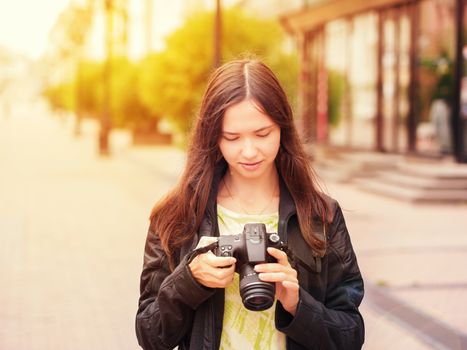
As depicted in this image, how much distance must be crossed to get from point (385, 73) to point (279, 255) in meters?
19.0

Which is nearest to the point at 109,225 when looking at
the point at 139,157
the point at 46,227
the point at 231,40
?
the point at 46,227

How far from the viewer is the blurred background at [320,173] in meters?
6.87

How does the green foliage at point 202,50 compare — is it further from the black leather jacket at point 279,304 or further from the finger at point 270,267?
the finger at point 270,267

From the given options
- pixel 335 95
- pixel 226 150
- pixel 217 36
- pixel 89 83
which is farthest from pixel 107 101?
pixel 89 83

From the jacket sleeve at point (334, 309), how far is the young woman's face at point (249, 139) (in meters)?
0.27

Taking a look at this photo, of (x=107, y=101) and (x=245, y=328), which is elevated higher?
(x=107, y=101)

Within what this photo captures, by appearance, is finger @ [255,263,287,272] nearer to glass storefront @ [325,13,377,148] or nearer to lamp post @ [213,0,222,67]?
lamp post @ [213,0,222,67]

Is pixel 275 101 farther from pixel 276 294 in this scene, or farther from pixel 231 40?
pixel 231 40

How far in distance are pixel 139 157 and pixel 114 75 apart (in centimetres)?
1390

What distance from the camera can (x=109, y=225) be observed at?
12.1 meters

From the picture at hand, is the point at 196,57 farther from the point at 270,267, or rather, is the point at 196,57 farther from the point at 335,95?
the point at 270,267

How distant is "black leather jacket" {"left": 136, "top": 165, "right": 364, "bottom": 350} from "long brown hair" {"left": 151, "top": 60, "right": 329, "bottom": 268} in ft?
0.10

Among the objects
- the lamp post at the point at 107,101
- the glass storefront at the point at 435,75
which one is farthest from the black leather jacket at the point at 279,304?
the lamp post at the point at 107,101

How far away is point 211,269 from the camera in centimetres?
212
